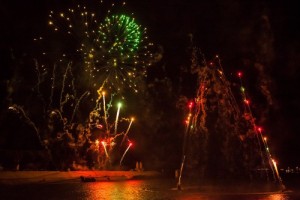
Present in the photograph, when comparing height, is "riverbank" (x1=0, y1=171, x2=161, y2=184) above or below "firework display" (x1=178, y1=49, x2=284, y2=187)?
below

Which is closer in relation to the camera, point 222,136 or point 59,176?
point 59,176

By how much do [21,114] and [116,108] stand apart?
21.1 ft

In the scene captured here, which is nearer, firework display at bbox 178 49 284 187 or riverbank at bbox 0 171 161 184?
riverbank at bbox 0 171 161 184

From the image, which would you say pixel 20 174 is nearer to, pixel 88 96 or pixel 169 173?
pixel 88 96

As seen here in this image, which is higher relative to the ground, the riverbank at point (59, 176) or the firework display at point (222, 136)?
the firework display at point (222, 136)

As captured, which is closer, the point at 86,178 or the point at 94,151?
the point at 86,178

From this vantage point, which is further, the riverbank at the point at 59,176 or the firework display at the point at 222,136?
the firework display at the point at 222,136

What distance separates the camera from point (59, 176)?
24516 millimetres

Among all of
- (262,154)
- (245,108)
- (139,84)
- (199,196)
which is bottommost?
(199,196)

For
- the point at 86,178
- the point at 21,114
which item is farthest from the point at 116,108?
the point at 86,178

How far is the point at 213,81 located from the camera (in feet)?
77.8

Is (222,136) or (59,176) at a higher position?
(222,136)

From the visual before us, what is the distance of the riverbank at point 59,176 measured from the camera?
2238 cm

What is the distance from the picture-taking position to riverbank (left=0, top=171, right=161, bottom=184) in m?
22.4
